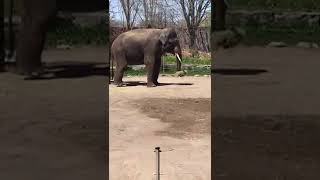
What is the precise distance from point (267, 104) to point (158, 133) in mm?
2327

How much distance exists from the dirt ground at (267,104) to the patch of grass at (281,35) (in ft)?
0.17

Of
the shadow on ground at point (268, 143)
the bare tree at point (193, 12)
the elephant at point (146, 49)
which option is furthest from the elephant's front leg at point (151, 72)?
the shadow on ground at point (268, 143)

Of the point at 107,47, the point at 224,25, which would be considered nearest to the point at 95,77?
the point at 107,47

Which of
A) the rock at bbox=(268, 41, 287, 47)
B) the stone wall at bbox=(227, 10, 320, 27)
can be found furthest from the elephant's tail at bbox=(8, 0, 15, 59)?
the rock at bbox=(268, 41, 287, 47)

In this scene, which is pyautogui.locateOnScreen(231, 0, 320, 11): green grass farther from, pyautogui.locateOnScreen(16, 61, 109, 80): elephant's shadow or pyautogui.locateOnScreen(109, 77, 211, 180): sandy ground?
pyautogui.locateOnScreen(109, 77, 211, 180): sandy ground

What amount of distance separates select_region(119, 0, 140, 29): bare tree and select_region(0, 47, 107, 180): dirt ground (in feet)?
7.11

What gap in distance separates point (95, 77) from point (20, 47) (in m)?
0.45

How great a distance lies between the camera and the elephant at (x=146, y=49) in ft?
24.4

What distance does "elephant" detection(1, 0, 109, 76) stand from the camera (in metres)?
3.18

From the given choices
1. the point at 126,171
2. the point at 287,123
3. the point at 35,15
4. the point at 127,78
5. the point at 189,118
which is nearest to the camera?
the point at 35,15

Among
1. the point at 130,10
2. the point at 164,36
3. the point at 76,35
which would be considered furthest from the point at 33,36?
the point at 164,36

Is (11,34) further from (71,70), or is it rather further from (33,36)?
(71,70)

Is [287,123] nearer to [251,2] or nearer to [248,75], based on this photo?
[248,75]

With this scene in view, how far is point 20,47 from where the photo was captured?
321 cm
